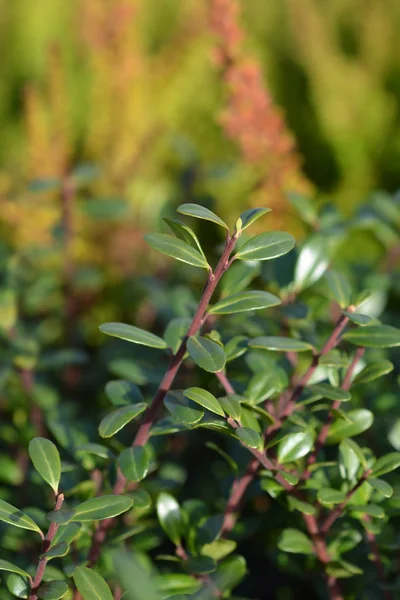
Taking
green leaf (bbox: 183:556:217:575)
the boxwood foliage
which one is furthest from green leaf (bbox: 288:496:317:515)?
green leaf (bbox: 183:556:217:575)

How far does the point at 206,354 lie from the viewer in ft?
2.06

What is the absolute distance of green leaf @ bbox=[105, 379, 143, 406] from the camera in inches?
29.0

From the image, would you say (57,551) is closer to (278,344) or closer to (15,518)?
(15,518)

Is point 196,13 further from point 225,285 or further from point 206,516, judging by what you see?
point 206,516

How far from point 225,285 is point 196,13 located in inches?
44.7

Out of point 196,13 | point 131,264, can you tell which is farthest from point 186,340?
point 196,13

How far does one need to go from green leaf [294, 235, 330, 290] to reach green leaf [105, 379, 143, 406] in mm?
306

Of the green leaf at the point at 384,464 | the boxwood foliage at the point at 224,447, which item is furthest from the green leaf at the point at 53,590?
the green leaf at the point at 384,464

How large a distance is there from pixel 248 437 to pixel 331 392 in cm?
13

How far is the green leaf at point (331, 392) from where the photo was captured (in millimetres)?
688

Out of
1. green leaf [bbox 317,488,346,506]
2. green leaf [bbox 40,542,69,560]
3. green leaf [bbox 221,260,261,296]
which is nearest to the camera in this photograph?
green leaf [bbox 40,542,69,560]

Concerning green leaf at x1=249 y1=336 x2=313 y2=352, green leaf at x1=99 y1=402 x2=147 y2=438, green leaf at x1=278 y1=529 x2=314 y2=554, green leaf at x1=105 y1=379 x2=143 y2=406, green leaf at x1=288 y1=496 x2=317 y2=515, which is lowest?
green leaf at x1=278 y1=529 x2=314 y2=554

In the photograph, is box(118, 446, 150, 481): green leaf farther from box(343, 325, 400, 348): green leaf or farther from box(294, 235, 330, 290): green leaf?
box(294, 235, 330, 290): green leaf

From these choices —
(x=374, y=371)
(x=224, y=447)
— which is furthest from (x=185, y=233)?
(x=224, y=447)
